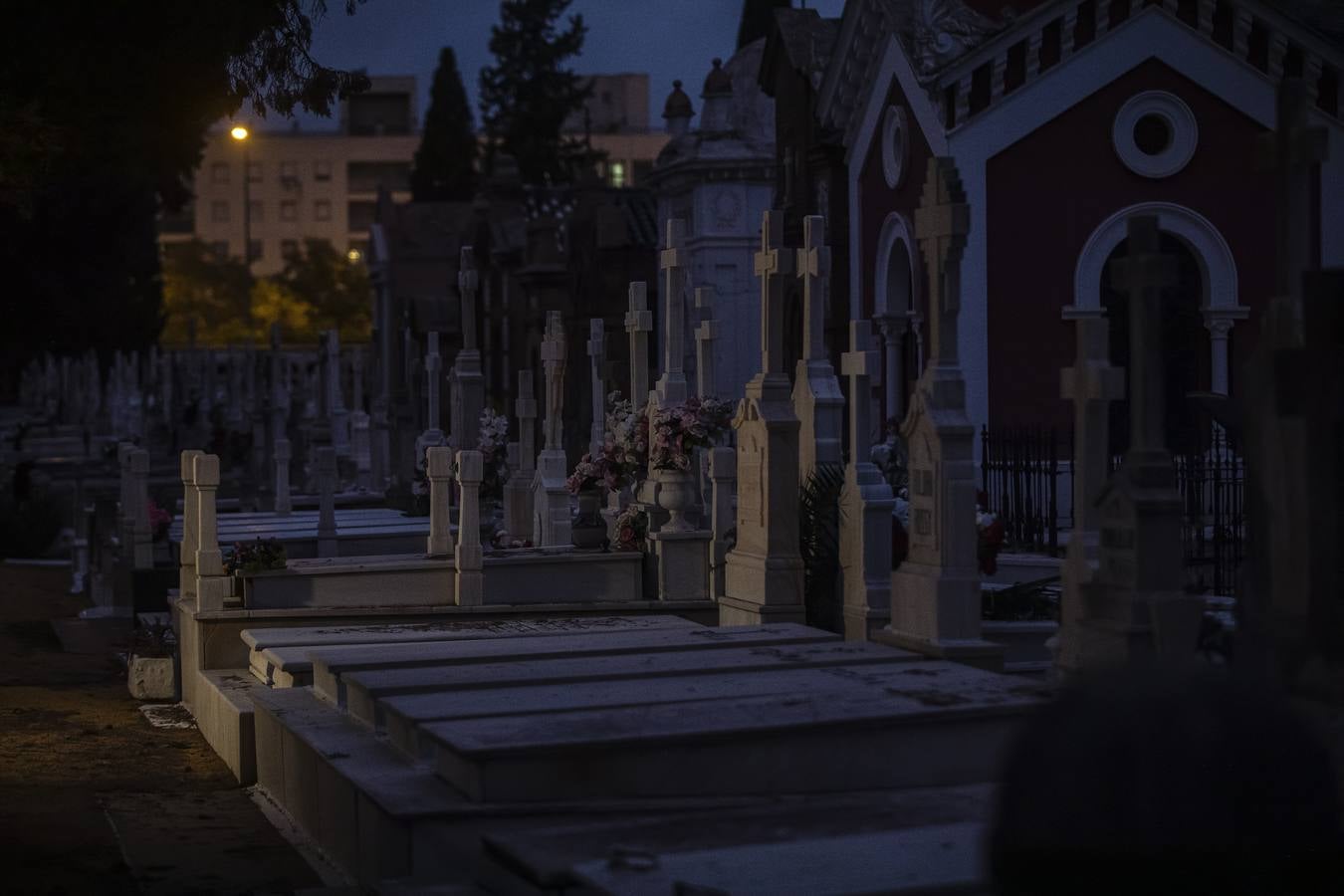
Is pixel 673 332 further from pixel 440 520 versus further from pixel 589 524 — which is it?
pixel 440 520

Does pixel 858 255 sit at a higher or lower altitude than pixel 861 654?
higher

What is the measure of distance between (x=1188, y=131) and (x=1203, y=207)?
0.87 meters

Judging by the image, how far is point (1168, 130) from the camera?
22.5m

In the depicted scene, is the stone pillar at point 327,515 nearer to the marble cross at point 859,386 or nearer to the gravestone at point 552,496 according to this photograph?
the gravestone at point 552,496

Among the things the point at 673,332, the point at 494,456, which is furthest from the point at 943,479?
the point at 494,456

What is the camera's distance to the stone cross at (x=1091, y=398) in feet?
25.5

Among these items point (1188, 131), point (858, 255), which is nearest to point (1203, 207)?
point (1188, 131)

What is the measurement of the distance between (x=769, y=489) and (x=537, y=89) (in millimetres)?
66611

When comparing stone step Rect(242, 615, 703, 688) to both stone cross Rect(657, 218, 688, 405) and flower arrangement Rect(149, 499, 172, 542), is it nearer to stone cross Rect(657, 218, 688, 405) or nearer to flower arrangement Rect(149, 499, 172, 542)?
stone cross Rect(657, 218, 688, 405)

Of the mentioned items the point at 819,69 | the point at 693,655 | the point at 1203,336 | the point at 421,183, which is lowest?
the point at 693,655

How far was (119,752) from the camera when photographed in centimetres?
1141

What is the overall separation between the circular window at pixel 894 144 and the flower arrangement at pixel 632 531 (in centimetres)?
1176

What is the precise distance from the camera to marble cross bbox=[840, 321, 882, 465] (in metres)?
10.5

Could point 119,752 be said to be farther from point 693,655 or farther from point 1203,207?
point 1203,207
